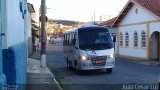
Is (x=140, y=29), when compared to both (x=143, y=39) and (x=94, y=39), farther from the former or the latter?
(x=94, y=39)

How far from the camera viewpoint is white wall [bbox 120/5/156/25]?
36.6 m

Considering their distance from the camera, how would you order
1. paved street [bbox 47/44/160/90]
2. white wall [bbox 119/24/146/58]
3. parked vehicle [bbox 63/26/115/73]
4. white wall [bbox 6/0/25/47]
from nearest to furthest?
white wall [bbox 6/0/25/47]
paved street [bbox 47/44/160/90]
parked vehicle [bbox 63/26/115/73]
white wall [bbox 119/24/146/58]

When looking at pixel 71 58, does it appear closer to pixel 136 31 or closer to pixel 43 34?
pixel 43 34

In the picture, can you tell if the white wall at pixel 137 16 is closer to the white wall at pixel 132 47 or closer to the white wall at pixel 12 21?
the white wall at pixel 132 47

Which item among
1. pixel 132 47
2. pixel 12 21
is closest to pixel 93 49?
pixel 12 21

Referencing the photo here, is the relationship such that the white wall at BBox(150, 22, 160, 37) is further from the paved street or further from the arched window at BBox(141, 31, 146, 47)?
the paved street

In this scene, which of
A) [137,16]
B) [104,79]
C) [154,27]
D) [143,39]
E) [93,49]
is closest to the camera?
[104,79]

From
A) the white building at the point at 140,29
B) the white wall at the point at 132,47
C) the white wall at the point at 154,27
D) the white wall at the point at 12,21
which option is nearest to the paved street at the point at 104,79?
the white wall at the point at 12,21

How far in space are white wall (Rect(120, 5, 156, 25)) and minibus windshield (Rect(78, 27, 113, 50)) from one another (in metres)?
14.3

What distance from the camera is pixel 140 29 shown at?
1517 inches

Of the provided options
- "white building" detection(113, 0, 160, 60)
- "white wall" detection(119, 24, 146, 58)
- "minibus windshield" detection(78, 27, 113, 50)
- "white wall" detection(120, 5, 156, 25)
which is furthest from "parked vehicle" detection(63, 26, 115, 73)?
"white wall" detection(119, 24, 146, 58)

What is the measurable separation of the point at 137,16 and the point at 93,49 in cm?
1882

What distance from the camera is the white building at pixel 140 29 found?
3597 cm

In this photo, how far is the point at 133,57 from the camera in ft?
132
